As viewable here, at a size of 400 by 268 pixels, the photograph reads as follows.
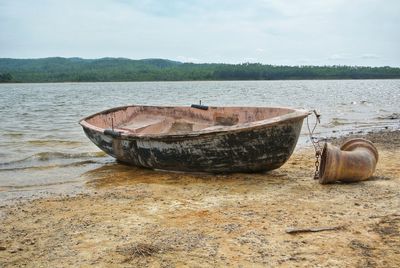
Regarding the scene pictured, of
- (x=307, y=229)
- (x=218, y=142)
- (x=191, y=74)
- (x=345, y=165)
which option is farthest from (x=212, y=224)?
(x=191, y=74)

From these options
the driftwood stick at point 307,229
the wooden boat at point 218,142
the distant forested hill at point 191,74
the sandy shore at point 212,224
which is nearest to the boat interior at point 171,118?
the wooden boat at point 218,142

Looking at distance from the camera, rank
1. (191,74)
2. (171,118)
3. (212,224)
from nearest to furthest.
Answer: (212,224) < (171,118) < (191,74)

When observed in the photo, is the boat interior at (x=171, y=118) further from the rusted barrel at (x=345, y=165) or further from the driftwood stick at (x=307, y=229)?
the driftwood stick at (x=307, y=229)

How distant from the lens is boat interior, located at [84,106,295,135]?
349 inches

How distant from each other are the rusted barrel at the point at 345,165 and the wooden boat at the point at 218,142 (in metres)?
0.66

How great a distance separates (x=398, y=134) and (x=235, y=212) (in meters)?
9.42

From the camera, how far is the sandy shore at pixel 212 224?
3.78 m

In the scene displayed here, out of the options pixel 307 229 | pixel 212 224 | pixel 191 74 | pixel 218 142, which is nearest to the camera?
pixel 307 229

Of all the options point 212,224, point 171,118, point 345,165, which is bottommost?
point 212,224

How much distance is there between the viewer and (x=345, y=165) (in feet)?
20.1

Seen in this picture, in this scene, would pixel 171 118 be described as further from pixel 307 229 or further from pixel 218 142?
pixel 307 229

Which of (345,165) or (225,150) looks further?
(225,150)

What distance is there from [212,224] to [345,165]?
2.54 meters

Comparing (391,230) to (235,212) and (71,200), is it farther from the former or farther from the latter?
(71,200)
